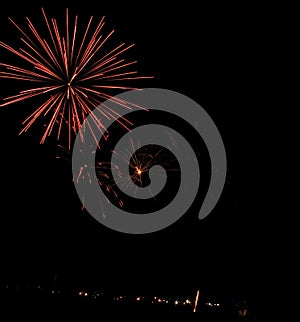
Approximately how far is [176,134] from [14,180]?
3303 mm

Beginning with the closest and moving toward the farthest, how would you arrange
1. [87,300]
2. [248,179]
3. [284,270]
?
[87,300]
[284,270]
[248,179]

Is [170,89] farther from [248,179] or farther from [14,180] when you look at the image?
[14,180]

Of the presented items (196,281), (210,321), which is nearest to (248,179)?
(196,281)

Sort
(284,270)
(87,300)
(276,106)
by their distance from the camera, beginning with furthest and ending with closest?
(276,106) < (284,270) < (87,300)

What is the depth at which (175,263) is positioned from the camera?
9.41 meters

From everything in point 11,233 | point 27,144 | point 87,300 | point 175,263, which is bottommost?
point 87,300

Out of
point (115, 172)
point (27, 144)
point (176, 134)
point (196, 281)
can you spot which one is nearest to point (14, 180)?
point (27, 144)

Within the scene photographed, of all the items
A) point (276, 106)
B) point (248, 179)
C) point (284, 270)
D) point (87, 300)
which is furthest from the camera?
point (248, 179)

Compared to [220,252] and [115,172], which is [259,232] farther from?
[115,172]

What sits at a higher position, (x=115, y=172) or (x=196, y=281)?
(x=115, y=172)

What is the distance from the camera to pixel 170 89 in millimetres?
8000

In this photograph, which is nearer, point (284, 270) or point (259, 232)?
point (284, 270)

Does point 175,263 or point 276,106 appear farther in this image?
point 175,263

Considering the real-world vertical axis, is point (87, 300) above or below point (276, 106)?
below
